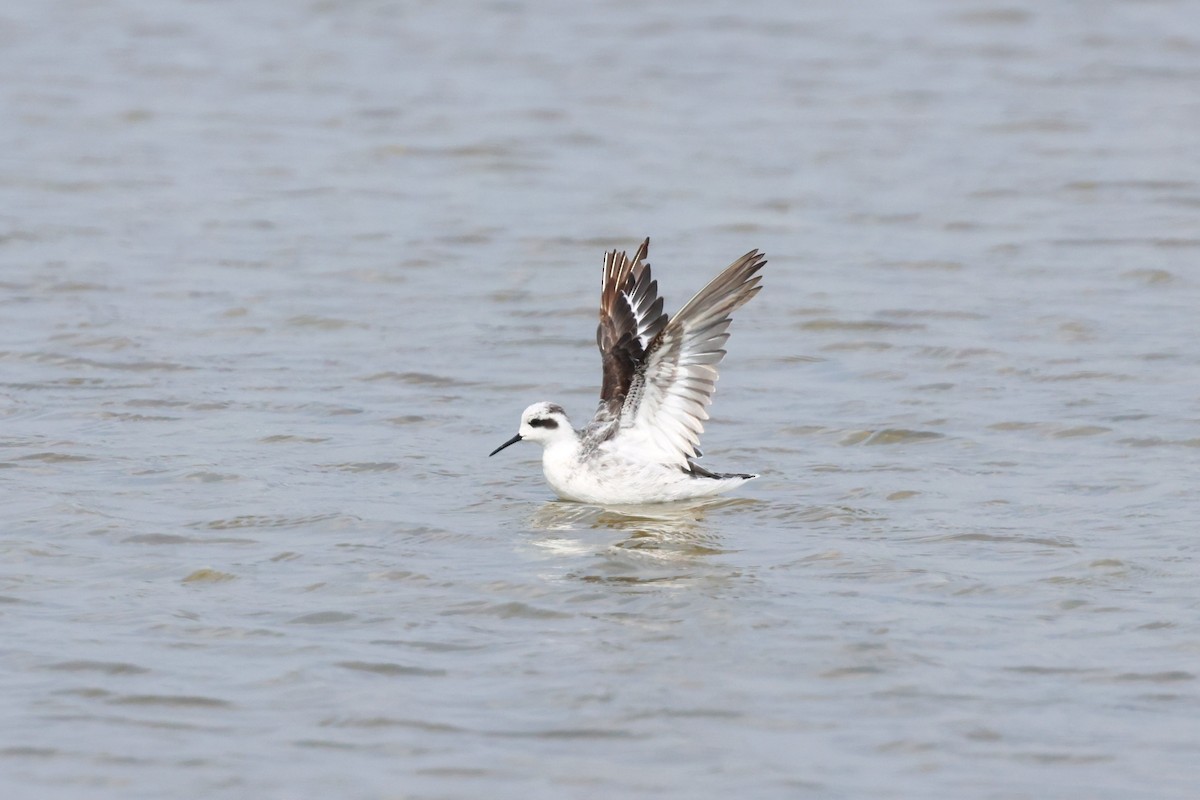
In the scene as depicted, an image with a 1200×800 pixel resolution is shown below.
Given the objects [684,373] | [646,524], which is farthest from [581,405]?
[646,524]

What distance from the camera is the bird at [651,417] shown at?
11.0 m

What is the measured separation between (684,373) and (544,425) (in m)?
0.96

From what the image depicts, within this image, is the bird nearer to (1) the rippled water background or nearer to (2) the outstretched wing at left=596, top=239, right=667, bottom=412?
(2) the outstretched wing at left=596, top=239, right=667, bottom=412

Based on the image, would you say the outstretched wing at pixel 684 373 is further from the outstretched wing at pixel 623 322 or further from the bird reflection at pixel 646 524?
the bird reflection at pixel 646 524

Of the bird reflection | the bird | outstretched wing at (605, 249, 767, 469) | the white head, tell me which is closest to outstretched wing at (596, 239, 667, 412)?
the bird

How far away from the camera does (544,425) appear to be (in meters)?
11.5

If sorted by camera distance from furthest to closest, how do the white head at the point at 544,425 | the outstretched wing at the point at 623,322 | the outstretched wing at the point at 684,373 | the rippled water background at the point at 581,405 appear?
the outstretched wing at the point at 623,322 < the white head at the point at 544,425 < the outstretched wing at the point at 684,373 < the rippled water background at the point at 581,405

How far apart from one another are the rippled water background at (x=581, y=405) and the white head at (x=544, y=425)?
1.55 feet

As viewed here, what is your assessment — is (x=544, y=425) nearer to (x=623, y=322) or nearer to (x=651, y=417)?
(x=651, y=417)

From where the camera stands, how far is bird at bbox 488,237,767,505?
11023mm

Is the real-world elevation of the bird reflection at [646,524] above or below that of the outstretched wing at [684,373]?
below

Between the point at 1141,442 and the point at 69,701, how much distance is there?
7.29 meters

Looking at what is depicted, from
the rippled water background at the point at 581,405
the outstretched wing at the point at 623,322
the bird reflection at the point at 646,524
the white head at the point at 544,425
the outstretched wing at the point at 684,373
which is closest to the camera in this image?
the rippled water background at the point at 581,405

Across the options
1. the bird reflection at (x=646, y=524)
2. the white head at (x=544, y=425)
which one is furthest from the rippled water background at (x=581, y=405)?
the white head at (x=544, y=425)
